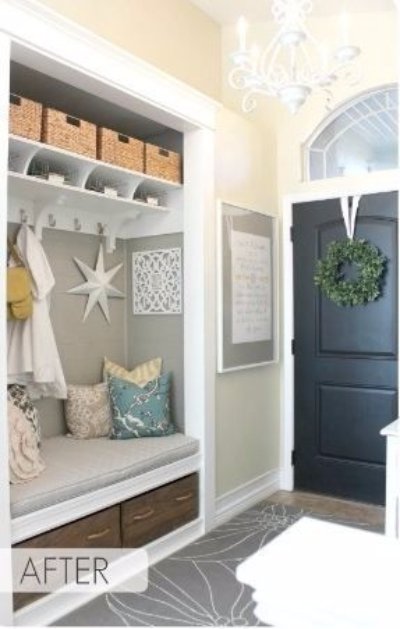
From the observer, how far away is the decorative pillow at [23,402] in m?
2.45

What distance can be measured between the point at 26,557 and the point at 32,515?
6.6 inches

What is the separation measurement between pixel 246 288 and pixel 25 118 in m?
1.67

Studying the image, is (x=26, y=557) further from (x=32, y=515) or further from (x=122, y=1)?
(x=122, y=1)

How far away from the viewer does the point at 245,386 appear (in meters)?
3.41

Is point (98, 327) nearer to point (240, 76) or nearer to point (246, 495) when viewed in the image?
point (246, 495)

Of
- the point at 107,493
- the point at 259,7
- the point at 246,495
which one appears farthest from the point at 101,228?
the point at 246,495

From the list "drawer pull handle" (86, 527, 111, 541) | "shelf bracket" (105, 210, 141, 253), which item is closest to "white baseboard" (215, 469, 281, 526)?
"drawer pull handle" (86, 527, 111, 541)

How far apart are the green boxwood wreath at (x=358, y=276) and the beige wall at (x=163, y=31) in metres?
1.33

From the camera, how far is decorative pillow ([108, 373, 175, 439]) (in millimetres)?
2928

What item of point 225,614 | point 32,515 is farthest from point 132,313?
point 225,614

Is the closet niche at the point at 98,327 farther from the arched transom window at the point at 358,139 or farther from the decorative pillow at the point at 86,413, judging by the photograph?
the arched transom window at the point at 358,139

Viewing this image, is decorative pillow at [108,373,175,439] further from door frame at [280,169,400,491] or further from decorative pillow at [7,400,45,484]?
door frame at [280,169,400,491]

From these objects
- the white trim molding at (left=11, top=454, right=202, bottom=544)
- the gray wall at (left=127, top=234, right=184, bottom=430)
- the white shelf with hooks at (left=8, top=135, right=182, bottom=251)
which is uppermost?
the white shelf with hooks at (left=8, top=135, right=182, bottom=251)

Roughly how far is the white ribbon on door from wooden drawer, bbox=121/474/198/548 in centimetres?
187
